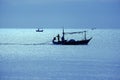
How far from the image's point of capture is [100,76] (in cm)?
3341

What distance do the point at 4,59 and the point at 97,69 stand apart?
12018mm

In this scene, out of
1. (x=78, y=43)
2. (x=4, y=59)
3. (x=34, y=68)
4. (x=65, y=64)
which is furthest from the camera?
(x=78, y=43)

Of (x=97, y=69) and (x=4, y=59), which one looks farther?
(x=4, y=59)

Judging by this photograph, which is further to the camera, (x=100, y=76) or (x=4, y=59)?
(x=4, y=59)

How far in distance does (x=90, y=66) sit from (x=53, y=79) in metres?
8.25

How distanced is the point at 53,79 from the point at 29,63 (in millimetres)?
10682

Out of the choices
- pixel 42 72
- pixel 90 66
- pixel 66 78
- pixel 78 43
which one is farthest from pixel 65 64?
pixel 78 43

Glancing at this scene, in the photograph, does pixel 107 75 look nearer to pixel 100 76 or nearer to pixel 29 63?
pixel 100 76

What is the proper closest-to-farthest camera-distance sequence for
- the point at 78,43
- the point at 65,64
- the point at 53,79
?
the point at 53,79
the point at 65,64
the point at 78,43

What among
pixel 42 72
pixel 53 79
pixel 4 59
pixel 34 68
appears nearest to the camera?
pixel 53 79

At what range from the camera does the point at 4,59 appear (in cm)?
4706

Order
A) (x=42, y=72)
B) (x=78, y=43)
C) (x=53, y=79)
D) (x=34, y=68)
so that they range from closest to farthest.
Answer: (x=53, y=79) < (x=42, y=72) < (x=34, y=68) < (x=78, y=43)

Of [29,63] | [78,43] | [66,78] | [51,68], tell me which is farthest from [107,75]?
[78,43]

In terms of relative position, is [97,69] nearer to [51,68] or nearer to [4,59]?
[51,68]
